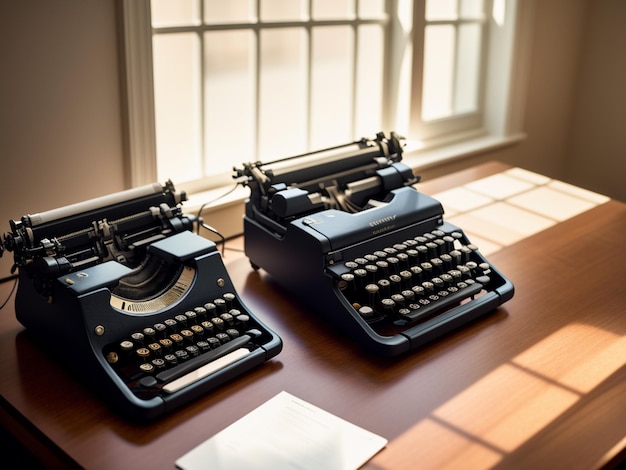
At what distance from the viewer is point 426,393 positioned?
5.75 feet

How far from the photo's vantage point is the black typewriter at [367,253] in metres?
1.99

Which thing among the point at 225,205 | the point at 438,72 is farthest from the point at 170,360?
the point at 438,72

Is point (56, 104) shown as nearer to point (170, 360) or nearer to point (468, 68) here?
point (170, 360)

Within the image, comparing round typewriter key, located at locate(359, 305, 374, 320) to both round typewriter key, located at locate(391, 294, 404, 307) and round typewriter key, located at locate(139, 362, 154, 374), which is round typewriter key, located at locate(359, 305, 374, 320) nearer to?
round typewriter key, located at locate(391, 294, 404, 307)

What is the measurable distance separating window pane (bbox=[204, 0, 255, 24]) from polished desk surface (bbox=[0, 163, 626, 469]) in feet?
3.11

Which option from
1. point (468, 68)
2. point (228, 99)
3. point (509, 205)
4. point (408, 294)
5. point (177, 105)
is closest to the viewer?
point (408, 294)

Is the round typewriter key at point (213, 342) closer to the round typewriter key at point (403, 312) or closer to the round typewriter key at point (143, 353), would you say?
the round typewriter key at point (143, 353)

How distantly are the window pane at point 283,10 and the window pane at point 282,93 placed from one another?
44mm

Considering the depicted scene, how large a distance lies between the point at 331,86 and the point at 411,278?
1253mm

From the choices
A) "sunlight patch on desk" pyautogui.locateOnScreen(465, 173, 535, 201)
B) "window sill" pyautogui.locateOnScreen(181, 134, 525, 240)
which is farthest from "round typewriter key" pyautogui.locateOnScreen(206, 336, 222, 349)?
"sunlight patch on desk" pyautogui.locateOnScreen(465, 173, 535, 201)

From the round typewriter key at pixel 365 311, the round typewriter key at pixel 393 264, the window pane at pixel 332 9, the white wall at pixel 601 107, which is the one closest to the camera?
the round typewriter key at pixel 365 311

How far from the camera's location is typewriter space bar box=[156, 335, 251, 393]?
5.51 feet

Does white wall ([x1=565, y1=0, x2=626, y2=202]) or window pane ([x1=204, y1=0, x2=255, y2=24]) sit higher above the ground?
window pane ([x1=204, y1=0, x2=255, y2=24])

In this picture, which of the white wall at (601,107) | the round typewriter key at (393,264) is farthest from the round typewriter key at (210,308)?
the white wall at (601,107)
